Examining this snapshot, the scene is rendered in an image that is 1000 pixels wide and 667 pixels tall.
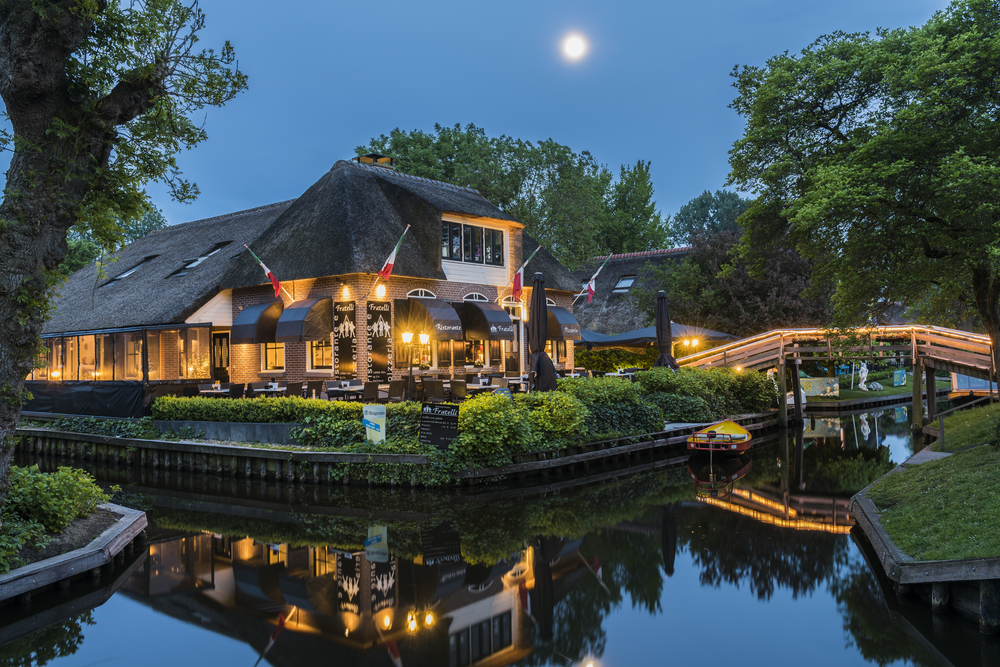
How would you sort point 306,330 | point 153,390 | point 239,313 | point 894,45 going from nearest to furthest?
1. point 894,45
2. point 153,390
3. point 306,330
4. point 239,313

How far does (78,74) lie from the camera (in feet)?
26.9

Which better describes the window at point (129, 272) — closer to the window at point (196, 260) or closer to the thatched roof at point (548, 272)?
the window at point (196, 260)

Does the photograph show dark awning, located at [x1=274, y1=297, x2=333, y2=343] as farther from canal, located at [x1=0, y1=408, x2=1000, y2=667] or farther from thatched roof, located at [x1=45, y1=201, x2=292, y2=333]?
canal, located at [x1=0, y1=408, x2=1000, y2=667]

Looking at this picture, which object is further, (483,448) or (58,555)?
(483,448)

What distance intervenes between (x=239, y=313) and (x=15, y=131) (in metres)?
14.9

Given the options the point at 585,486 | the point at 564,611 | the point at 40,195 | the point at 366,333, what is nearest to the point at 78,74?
the point at 40,195

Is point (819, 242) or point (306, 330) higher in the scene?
point (819, 242)

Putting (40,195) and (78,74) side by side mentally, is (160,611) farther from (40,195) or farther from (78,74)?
(78,74)

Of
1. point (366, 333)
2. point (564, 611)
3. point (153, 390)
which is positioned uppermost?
point (366, 333)

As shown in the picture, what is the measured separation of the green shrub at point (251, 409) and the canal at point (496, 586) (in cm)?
178

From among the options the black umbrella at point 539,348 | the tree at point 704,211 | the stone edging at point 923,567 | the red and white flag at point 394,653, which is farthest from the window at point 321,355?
the tree at point 704,211

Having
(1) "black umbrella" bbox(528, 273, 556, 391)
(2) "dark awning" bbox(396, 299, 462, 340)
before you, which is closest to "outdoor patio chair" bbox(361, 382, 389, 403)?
(1) "black umbrella" bbox(528, 273, 556, 391)

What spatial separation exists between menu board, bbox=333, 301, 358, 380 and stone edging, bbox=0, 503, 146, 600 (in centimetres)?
1054

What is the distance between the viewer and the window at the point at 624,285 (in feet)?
121
